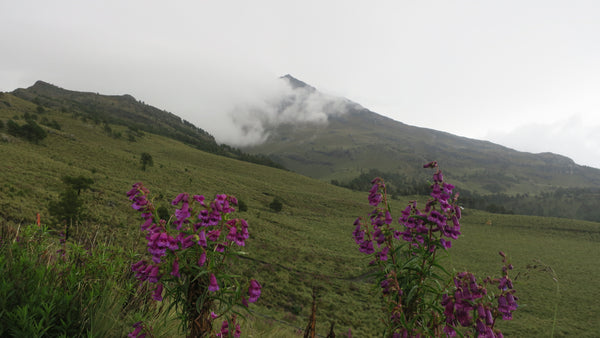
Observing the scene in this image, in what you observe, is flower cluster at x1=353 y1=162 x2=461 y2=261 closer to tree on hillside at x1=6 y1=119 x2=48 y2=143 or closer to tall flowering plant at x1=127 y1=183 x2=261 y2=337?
tall flowering plant at x1=127 y1=183 x2=261 y2=337

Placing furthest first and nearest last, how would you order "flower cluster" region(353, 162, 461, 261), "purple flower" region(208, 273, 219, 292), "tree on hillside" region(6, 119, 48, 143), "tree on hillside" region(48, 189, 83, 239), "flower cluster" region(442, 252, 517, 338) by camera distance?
"tree on hillside" region(6, 119, 48, 143)
"tree on hillside" region(48, 189, 83, 239)
"flower cluster" region(353, 162, 461, 261)
"flower cluster" region(442, 252, 517, 338)
"purple flower" region(208, 273, 219, 292)

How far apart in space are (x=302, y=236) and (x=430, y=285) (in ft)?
113

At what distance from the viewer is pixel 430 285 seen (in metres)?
2.62

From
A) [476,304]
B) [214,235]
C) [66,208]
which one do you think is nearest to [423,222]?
[476,304]

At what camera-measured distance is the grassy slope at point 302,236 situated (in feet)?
57.8

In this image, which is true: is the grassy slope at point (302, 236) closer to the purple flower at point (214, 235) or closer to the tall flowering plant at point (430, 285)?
the purple flower at point (214, 235)

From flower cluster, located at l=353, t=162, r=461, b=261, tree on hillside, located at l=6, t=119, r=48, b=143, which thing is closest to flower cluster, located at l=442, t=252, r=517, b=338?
flower cluster, located at l=353, t=162, r=461, b=261

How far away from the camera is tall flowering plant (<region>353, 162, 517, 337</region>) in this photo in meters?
2.31

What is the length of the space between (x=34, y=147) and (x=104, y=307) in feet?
180

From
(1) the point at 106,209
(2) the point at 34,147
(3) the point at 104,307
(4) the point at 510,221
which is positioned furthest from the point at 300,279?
(4) the point at 510,221

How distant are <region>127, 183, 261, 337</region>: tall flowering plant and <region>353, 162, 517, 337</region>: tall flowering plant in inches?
50.1

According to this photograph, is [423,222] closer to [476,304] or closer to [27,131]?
[476,304]

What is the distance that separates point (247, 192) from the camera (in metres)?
56.9

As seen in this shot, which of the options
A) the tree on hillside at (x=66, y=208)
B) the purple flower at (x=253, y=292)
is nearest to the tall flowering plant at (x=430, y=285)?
the purple flower at (x=253, y=292)
